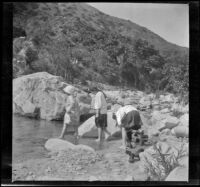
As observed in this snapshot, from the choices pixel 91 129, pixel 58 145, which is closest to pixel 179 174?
pixel 91 129

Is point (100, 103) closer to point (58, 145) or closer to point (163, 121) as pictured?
point (58, 145)

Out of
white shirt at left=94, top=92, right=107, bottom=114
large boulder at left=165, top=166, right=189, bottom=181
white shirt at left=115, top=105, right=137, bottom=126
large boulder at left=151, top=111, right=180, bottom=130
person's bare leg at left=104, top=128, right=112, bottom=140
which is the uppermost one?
white shirt at left=94, top=92, right=107, bottom=114

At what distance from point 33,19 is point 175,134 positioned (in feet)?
8.28

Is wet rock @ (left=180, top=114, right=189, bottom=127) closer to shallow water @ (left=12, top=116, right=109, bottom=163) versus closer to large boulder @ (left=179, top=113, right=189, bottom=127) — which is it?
large boulder @ (left=179, top=113, right=189, bottom=127)

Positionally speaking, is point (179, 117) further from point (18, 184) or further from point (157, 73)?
point (18, 184)

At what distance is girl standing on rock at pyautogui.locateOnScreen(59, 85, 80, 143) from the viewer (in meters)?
5.14

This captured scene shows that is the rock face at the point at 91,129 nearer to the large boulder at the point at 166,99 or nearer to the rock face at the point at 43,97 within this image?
the rock face at the point at 43,97


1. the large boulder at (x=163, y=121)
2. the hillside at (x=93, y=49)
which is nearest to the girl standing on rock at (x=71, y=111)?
the hillside at (x=93, y=49)

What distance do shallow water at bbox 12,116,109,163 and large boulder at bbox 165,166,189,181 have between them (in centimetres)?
96

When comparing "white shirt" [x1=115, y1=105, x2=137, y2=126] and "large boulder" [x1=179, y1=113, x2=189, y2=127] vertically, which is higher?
"white shirt" [x1=115, y1=105, x2=137, y2=126]

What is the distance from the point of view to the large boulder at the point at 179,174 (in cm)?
511

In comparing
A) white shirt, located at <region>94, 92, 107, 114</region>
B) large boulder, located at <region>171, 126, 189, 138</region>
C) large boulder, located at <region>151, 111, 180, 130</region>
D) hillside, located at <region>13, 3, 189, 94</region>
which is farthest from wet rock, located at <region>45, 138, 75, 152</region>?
large boulder, located at <region>171, 126, 189, 138</region>
